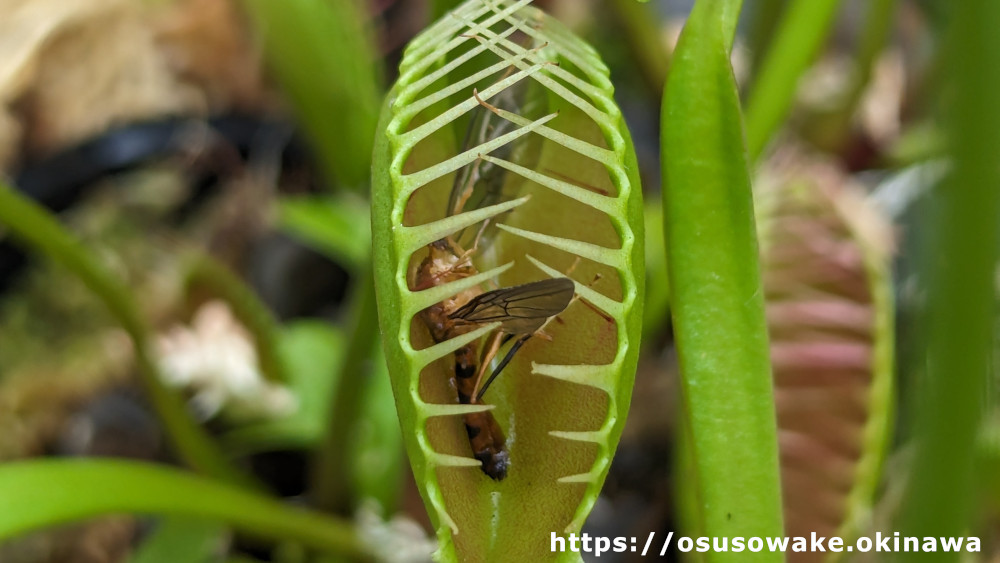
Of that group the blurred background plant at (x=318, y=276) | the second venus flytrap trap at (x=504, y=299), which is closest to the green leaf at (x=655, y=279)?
the blurred background plant at (x=318, y=276)

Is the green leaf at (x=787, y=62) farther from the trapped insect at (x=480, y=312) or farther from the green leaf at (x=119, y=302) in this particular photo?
the green leaf at (x=119, y=302)

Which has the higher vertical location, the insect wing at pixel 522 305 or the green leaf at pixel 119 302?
the insect wing at pixel 522 305

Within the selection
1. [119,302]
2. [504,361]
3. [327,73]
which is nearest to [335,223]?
[327,73]

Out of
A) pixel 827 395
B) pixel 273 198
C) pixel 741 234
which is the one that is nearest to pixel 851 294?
pixel 827 395

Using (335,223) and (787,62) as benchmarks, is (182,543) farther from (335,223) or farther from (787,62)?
(787,62)

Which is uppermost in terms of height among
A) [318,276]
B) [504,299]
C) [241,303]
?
[504,299]
